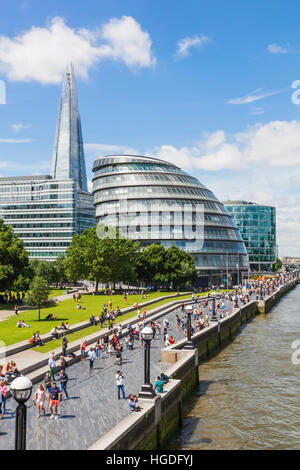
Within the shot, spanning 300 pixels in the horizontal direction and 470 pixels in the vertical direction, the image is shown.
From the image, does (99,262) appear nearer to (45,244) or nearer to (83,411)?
(83,411)

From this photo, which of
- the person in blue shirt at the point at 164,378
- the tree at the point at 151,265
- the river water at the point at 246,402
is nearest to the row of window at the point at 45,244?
the tree at the point at 151,265

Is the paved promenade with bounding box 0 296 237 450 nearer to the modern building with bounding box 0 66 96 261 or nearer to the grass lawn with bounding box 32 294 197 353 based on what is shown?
the grass lawn with bounding box 32 294 197 353

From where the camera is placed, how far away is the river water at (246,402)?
68.2 feet

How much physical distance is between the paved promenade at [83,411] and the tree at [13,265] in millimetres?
28159

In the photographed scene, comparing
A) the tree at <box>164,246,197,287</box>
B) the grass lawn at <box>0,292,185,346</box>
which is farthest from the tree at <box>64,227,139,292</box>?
the grass lawn at <box>0,292,185,346</box>

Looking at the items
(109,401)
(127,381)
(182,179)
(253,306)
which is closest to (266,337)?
(253,306)

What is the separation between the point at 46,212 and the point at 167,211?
67.4 metres

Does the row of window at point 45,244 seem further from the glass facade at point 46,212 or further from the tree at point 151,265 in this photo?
the tree at point 151,265

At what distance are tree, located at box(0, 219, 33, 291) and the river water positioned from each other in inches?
1082

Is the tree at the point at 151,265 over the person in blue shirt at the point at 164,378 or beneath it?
over

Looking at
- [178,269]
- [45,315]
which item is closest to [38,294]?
[45,315]

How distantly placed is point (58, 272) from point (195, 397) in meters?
75.3

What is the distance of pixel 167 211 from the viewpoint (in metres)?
104

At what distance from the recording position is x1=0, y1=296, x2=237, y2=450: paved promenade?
55.0ft
